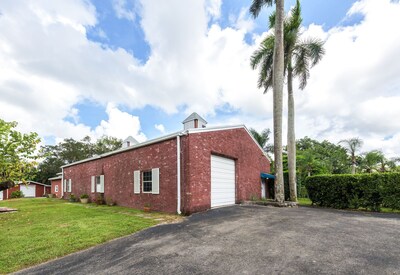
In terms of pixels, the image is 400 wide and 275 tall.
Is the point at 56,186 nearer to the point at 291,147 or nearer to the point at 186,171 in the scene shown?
the point at 186,171

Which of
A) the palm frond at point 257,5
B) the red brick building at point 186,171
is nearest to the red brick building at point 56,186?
the red brick building at point 186,171

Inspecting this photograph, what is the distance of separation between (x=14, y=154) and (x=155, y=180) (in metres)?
5.86

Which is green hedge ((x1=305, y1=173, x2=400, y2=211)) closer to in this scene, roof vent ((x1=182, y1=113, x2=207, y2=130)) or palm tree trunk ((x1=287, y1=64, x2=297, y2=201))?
palm tree trunk ((x1=287, y1=64, x2=297, y2=201))

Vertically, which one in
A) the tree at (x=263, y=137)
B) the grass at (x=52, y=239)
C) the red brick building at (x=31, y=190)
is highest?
the tree at (x=263, y=137)

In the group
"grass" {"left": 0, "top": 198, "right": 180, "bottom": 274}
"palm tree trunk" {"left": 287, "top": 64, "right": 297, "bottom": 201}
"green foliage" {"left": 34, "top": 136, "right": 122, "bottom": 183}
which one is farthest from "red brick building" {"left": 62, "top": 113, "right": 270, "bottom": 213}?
"green foliage" {"left": 34, "top": 136, "right": 122, "bottom": 183}

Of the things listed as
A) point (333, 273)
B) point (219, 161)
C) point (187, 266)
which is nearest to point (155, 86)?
point (219, 161)

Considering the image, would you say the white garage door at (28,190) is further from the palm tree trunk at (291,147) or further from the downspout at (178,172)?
the palm tree trunk at (291,147)

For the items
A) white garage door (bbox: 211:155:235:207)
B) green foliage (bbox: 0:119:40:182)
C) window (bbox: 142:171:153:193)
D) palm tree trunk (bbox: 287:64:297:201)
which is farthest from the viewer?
palm tree trunk (bbox: 287:64:297:201)

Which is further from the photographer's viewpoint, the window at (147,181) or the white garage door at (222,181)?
the window at (147,181)

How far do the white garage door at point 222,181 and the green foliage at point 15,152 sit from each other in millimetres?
7937

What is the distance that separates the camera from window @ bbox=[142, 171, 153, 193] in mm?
10961

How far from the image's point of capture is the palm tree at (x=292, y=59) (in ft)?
45.5

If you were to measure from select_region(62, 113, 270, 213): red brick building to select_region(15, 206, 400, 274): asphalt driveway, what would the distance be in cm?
311

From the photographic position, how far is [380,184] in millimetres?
9312
